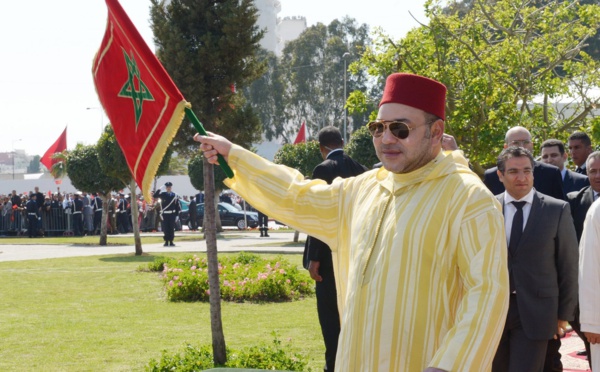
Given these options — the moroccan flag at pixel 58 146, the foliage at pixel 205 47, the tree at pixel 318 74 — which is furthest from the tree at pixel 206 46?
the tree at pixel 318 74

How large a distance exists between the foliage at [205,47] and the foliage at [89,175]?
12131 millimetres

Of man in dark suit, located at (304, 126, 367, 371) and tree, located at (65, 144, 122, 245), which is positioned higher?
tree, located at (65, 144, 122, 245)

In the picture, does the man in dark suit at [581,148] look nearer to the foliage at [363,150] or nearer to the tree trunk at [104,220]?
the foliage at [363,150]

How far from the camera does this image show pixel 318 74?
67.2m

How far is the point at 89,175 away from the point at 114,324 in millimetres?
17301

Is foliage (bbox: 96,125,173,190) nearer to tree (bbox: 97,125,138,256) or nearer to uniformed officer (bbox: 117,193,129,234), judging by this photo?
tree (bbox: 97,125,138,256)

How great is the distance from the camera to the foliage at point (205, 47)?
1339 centimetres

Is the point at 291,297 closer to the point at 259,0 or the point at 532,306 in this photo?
the point at 532,306

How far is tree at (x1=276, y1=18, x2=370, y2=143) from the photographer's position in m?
66.7

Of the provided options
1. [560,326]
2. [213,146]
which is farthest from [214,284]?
[213,146]

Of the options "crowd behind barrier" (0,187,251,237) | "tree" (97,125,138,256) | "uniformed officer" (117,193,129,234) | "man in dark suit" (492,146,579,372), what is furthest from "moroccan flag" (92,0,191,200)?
"uniformed officer" (117,193,129,234)

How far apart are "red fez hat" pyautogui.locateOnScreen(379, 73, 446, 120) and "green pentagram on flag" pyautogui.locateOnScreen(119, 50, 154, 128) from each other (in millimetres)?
1902

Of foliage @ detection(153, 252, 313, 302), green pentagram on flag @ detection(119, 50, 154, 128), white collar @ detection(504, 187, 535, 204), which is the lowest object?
foliage @ detection(153, 252, 313, 302)

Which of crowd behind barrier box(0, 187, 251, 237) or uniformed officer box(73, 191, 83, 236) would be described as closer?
uniformed officer box(73, 191, 83, 236)
